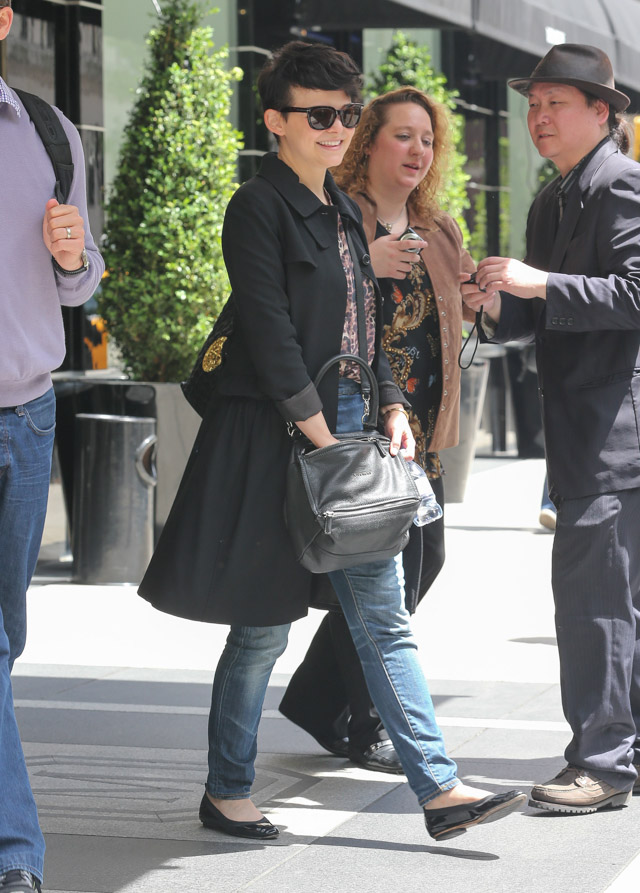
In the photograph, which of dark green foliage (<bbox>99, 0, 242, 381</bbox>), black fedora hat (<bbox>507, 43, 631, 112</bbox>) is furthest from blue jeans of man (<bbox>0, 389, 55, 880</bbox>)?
dark green foliage (<bbox>99, 0, 242, 381</bbox>)

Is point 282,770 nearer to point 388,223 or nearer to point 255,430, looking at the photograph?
point 255,430

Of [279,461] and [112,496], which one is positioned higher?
[279,461]

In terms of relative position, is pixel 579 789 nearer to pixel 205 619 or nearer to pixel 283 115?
pixel 205 619

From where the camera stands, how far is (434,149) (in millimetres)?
4641

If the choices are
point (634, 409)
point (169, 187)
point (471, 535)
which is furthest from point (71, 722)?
point (471, 535)

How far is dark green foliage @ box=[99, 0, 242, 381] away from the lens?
8.18m

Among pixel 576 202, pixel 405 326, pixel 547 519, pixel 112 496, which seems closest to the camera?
pixel 576 202

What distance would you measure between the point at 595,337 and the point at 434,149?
0.90 meters

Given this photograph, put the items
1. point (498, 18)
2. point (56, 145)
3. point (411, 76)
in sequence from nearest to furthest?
point (56, 145) → point (498, 18) → point (411, 76)

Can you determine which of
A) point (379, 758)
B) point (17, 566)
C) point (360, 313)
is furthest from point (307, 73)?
point (379, 758)

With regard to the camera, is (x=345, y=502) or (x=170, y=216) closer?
(x=345, y=502)

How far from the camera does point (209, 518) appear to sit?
3752 millimetres

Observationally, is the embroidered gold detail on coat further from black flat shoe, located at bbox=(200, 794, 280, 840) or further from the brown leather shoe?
the brown leather shoe

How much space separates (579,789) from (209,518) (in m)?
1.26
